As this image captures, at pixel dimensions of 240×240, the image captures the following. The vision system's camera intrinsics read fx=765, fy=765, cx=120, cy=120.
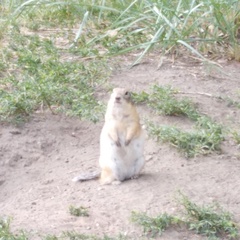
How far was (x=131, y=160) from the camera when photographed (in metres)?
5.93

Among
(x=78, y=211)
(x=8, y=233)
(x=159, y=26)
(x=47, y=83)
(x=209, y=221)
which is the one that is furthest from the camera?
(x=159, y=26)

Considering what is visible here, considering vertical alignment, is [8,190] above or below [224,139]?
below

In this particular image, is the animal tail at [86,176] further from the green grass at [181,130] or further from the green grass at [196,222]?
the green grass at [196,222]

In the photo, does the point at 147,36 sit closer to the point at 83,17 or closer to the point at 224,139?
the point at 83,17

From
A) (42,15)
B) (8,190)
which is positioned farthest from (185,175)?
(42,15)

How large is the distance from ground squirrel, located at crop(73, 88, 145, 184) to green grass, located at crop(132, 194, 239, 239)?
782 millimetres

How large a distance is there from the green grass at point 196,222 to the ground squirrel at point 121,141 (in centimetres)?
78

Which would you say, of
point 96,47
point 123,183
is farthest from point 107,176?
point 96,47

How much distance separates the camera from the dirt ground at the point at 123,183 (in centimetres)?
531

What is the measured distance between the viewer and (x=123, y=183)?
5898 mm

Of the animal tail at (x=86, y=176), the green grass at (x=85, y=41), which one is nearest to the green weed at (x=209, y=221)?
the animal tail at (x=86, y=176)

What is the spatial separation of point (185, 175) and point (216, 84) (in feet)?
6.08

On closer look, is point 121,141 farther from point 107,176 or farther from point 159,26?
point 159,26

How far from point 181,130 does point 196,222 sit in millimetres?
1570
